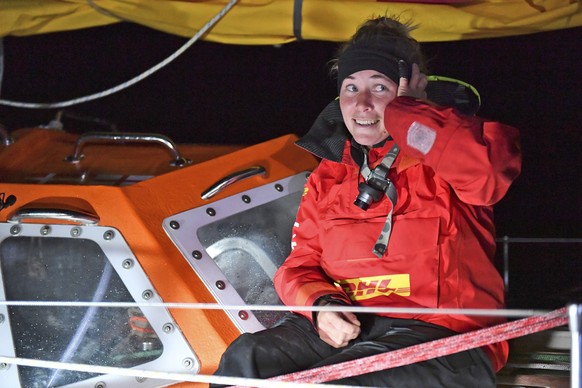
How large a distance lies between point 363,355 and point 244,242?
729 mm

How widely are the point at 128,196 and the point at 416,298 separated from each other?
0.88 metres

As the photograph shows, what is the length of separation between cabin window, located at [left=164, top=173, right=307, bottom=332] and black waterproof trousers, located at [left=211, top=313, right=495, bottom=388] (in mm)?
251

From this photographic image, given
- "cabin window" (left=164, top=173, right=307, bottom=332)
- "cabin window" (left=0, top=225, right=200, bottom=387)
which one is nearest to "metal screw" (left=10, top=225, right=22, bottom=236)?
"cabin window" (left=0, top=225, right=200, bottom=387)

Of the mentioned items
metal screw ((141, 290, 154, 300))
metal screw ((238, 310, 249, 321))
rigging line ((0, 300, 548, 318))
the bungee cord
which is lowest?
the bungee cord

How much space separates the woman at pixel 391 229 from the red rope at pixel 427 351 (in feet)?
0.17

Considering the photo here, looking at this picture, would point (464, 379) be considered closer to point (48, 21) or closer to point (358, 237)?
point (358, 237)

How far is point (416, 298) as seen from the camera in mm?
2277

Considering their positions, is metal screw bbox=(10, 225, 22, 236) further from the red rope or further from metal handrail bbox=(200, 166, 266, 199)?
the red rope

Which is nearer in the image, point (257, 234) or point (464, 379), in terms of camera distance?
point (464, 379)

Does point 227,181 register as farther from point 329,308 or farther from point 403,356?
point 403,356

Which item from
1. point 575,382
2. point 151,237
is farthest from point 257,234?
point 575,382

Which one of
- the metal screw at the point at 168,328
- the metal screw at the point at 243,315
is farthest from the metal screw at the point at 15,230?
the metal screw at the point at 243,315

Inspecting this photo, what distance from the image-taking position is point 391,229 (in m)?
2.32

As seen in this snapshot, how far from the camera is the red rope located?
198 cm
